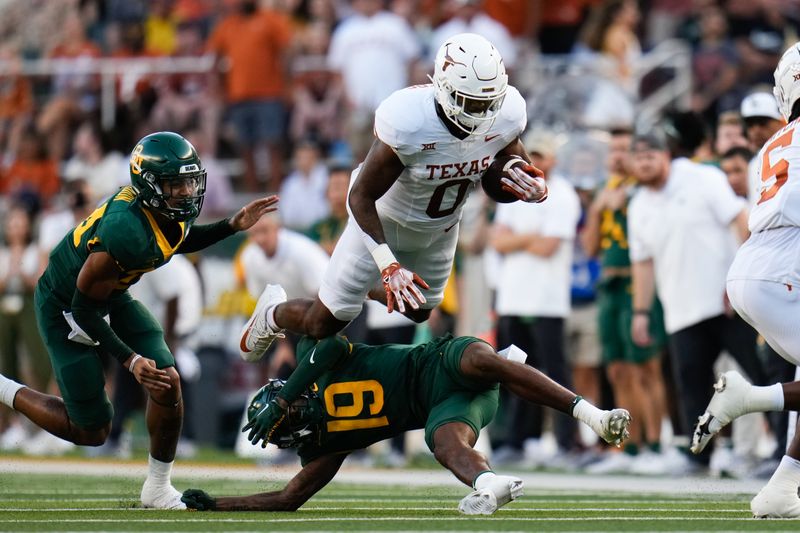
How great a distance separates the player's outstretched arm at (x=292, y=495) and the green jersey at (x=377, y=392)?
58mm

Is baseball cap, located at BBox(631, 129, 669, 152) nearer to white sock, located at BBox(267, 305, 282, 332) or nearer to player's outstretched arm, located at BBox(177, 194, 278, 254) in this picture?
white sock, located at BBox(267, 305, 282, 332)

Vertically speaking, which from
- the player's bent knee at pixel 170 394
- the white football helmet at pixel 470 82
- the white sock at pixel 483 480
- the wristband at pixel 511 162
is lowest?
the white sock at pixel 483 480

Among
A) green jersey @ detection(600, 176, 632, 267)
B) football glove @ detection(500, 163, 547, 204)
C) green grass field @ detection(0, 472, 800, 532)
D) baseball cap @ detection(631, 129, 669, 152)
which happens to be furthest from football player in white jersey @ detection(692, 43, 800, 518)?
green jersey @ detection(600, 176, 632, 267)

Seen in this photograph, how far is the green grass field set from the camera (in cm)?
582

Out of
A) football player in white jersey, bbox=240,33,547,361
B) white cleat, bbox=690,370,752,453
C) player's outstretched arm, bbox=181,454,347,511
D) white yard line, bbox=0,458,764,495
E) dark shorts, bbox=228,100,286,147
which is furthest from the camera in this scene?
dark shorts, bbox=228,100,286,147

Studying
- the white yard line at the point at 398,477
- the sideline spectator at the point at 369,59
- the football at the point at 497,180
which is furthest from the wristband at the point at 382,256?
the sideline spectator at the point at 369,59

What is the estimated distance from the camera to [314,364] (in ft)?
21.9

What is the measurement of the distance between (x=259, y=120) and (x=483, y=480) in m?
9.53

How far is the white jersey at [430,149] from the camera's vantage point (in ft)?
23.1

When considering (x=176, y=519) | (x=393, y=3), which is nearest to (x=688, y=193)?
(x=176, y=519)

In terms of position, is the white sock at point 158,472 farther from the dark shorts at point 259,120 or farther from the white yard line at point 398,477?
the dark shorts at point 259,120

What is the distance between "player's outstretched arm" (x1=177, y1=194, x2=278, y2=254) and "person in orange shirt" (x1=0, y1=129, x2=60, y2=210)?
9011 millimetres

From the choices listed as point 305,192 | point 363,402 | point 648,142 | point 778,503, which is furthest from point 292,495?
point 305,192

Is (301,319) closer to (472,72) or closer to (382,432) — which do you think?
(382,432)
